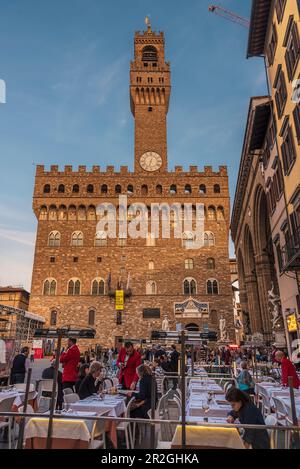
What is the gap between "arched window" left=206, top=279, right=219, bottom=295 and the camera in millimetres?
31892

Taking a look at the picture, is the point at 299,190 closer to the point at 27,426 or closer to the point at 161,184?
the point at 27,426

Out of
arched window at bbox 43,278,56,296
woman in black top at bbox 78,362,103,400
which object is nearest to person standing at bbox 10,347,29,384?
woman in black top at bbox 78,362,103,400

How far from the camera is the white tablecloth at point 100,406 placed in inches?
238

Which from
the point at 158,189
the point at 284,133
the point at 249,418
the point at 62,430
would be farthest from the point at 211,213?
the point at 62,430

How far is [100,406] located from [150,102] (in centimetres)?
3660

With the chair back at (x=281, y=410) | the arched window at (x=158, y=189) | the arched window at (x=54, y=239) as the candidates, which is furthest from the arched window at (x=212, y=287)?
the chair back at (x=281, y=410)

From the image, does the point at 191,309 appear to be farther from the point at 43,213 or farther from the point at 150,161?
the point at 43,213

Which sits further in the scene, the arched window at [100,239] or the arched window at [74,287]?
the arched window at [100,239]

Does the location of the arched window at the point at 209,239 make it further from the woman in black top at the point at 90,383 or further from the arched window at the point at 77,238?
the woman in black top at the point at 90,383

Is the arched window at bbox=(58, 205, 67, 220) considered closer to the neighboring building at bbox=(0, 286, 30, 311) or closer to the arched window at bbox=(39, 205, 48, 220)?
the arched window at bbox=(39, 205, 48, 220)

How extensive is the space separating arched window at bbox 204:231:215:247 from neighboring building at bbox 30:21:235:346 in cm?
10

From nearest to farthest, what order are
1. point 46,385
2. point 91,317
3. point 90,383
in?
point 90,383 < point 46,385 < point 91,317

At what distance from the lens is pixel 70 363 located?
882cm

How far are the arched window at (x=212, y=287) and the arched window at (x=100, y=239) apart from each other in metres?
10.8
